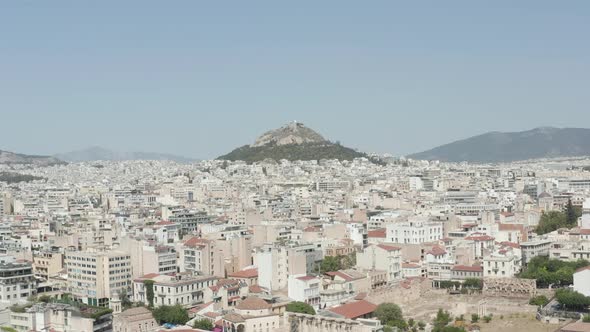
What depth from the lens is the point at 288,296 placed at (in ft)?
91.3

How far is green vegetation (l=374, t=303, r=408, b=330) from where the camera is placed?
2494cm

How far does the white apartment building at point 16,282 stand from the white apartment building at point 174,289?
3.58 metres

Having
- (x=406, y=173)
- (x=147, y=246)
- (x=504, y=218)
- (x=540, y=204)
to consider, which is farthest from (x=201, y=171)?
(x=147, y=246)

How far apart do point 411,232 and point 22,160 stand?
114470 mm

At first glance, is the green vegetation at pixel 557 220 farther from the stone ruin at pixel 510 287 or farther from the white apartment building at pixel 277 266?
the white apartment building at pixel 277 266

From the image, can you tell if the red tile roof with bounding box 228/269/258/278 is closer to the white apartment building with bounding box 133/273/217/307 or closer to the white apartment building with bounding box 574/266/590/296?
the white apartment building with bounding box 133/273/217/307

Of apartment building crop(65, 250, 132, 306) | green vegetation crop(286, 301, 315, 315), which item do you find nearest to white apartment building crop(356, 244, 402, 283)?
green vegetation crop(286, 301, 315, 315)

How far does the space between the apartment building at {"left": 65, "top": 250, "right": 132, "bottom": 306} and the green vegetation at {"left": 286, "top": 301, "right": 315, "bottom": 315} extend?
7288 millimetres

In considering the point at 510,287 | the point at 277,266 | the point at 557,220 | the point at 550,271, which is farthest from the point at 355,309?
the point at 557,220

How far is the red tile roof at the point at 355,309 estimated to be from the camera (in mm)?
24875

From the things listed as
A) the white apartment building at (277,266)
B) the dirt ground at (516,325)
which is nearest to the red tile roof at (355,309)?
the dirt ground at (516,325)

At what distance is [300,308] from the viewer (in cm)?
2512

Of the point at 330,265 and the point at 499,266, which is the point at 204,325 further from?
the point at 499,266

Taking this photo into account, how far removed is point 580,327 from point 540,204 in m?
28.6
